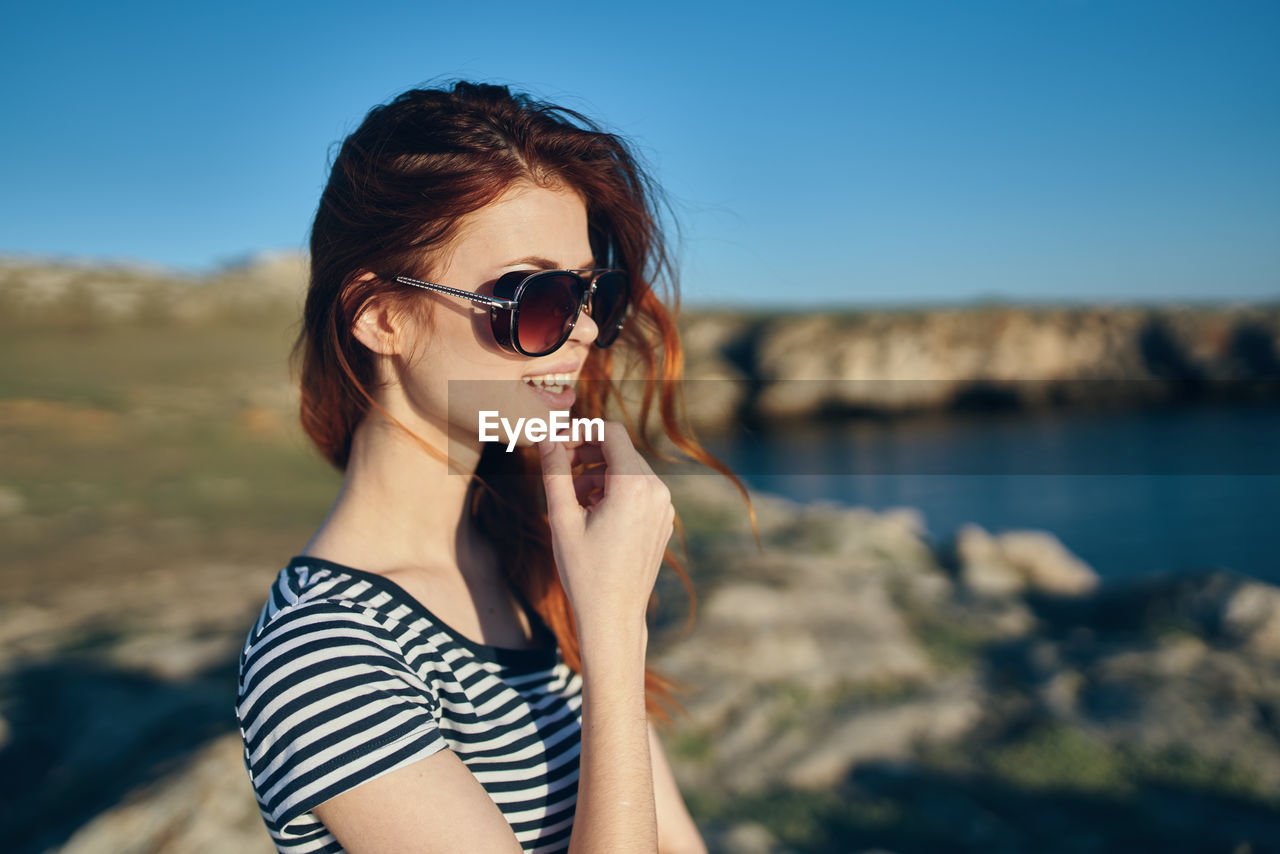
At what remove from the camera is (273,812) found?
1.34 meters

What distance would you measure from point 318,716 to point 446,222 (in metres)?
1.04

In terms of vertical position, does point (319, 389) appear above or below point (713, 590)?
above

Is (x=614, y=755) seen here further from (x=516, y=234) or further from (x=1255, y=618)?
(x=1255, y=618)

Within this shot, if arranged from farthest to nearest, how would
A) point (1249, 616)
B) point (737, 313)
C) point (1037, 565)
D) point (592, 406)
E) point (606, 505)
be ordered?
point (737, 313)
point (1037, 565)
point (1249, 616)
point (592, 406)
point (606, 505)

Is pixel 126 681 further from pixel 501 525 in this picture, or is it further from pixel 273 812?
pixel 273 812

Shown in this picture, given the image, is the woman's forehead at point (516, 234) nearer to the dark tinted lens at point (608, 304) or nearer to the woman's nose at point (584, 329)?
the woman's nose at point (584, 329)

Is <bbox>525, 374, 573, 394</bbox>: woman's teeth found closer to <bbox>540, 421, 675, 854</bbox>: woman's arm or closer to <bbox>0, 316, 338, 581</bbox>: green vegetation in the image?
<bbox>540, 421, 675, 854</bbox>: woman's arm

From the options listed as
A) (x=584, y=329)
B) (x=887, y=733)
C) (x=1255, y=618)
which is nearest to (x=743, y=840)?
(x=887, y=733)

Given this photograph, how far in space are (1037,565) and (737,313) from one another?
33.9 metres

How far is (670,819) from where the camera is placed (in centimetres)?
200

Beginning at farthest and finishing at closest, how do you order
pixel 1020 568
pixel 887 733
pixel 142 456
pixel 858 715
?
pixel 142 456 < pixel 1020 568 < pixel 858 715 < pixel 887 733

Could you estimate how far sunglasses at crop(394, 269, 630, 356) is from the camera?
1801 mm

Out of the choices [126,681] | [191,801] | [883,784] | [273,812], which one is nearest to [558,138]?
[273,812]

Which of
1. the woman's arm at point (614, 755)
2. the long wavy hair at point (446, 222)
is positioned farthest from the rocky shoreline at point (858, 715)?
the woman's arm at point (614, 755)
